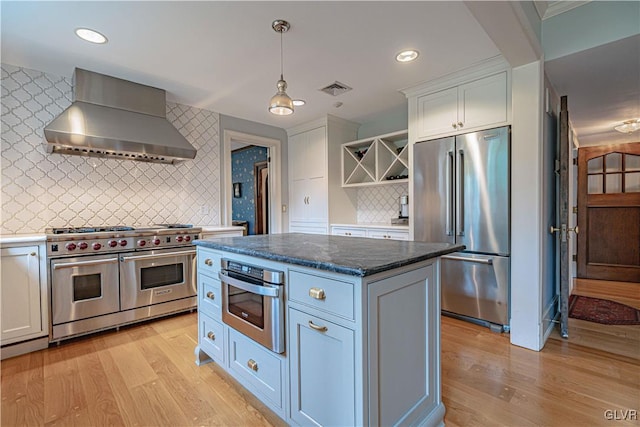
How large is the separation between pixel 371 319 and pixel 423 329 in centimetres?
46

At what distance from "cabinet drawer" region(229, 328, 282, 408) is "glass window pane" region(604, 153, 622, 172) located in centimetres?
569

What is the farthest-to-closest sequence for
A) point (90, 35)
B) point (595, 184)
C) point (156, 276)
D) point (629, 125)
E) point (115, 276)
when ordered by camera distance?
point (595, 184)
point (629, 125)
point (156, 276)
point (115, 276)
point (90, 35)

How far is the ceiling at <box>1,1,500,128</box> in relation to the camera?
1977mm

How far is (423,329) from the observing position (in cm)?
150

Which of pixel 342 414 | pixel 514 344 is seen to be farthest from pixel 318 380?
pixel 514 344

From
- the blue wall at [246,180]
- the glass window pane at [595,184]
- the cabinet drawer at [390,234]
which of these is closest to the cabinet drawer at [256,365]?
the cabinet drawer at [390,234]

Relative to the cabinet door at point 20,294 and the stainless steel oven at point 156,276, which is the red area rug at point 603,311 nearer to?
the stainless steel oven at point 156,276

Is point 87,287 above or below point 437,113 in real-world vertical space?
below

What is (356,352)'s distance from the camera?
3.89 feet

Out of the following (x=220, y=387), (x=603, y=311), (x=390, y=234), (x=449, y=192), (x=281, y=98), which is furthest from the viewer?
(x=390, y=234)

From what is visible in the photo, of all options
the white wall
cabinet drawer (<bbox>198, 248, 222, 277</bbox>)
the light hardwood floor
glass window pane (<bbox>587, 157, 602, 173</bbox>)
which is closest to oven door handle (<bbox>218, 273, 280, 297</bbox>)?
cabinet drawer (<bbox>198, 248, 222, 277</bbox>)

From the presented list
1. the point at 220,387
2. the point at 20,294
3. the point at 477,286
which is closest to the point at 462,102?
the point at 477,286

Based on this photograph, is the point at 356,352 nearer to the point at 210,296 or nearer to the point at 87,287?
the point at 210,296

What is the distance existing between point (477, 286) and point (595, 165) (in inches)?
145
